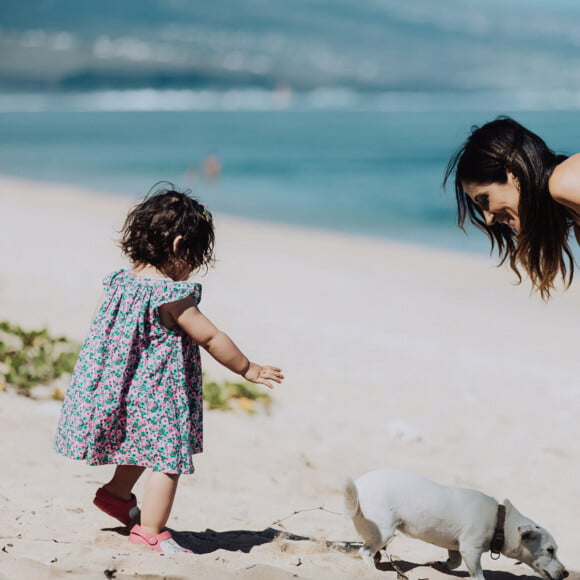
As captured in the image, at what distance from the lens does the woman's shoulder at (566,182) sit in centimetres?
301

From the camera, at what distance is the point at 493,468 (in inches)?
206

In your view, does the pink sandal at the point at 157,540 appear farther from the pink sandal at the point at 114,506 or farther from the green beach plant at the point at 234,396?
the green beach plant at the point at 234,396

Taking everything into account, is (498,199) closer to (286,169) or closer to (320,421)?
(320,421)

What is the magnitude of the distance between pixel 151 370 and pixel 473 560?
1.35 m

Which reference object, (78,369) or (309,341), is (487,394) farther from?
(78,369)

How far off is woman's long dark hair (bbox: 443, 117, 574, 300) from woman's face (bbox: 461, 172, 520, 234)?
2cm

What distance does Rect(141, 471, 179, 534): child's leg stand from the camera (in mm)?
3430

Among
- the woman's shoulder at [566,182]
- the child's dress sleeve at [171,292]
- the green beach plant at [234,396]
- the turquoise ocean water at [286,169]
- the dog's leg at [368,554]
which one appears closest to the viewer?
the woman's shoulder at [566,182]

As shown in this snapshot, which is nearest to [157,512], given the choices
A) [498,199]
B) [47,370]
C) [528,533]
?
[528,533]

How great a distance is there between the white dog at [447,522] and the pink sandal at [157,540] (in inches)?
25.9

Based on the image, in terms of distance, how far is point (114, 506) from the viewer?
3.58 m

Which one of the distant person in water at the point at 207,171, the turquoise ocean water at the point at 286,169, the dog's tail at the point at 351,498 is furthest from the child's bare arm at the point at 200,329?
the distant person in water at the point at 207,171

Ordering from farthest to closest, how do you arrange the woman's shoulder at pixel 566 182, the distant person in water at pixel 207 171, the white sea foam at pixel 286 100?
the white sea foam at pixel 286 100
the distant person in water at pixel 207 171
the woman's shoulder at pixel 566 182

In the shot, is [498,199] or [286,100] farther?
[286,100]
